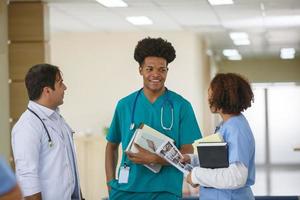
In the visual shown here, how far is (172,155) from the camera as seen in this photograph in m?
3.51

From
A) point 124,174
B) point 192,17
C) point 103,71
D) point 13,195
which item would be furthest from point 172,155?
point 103,71

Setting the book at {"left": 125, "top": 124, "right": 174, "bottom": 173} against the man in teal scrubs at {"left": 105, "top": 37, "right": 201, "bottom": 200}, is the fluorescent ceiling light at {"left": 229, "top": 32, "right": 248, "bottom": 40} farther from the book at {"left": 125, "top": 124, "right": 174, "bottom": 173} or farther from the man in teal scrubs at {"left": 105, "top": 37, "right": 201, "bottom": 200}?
the book at {"left": 125, "top": 124, "right": 174, "bottom": 173}

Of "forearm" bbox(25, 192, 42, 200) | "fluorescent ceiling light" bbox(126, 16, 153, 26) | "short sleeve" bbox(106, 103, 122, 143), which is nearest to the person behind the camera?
"forearm" bbox(25, 192, 42, 200)

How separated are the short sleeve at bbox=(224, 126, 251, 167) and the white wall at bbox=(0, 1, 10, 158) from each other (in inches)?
189

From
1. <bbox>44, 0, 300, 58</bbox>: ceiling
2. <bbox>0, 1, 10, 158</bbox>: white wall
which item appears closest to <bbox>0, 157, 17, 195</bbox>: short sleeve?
<bbox>0, 1, 10, 158</bbox>: white wall

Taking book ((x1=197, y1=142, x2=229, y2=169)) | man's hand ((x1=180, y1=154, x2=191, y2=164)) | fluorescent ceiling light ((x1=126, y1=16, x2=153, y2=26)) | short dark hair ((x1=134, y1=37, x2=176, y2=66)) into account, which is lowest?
man's hand ((x1=180, y1=154, x2=191, y2=164))

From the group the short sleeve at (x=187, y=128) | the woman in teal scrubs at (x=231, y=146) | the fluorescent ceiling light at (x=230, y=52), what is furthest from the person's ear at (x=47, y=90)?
the fluorescent ceiling light at (x=230, y=52)

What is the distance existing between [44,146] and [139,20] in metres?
7.19

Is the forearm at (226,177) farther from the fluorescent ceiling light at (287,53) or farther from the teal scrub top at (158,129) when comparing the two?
the fluorescent ceiling light at (287,53)

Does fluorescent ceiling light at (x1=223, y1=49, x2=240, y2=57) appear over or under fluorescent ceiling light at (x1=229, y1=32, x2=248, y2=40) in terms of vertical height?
under

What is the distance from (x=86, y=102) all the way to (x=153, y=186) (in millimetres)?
8918

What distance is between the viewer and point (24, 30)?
820 centimetres

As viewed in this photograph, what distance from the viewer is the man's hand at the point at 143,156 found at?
355 cm

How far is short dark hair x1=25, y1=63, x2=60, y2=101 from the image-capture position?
353 centimetres
